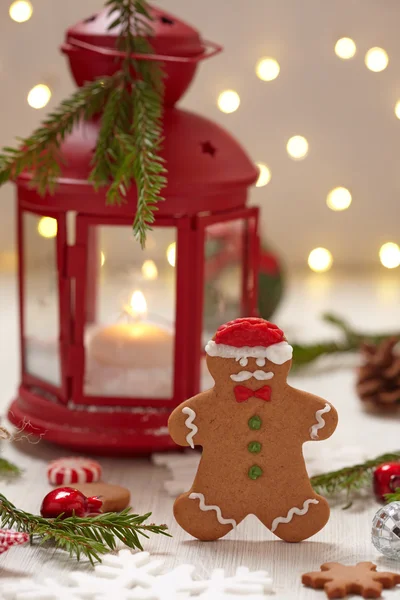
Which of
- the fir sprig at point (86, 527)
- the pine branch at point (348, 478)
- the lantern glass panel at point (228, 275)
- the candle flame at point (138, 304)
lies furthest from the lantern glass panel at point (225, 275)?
the fir sprig at point (86, 527)

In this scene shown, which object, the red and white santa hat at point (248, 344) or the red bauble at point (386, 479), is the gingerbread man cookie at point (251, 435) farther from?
the red bauble at point (386, 479)

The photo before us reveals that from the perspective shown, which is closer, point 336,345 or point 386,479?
point 386,479

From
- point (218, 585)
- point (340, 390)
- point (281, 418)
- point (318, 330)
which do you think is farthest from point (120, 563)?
point (318, 330)

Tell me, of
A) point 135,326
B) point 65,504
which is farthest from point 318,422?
point 135,326

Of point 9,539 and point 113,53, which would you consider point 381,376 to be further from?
point 9,539

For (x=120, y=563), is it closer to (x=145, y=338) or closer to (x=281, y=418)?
(x=281, y=418)

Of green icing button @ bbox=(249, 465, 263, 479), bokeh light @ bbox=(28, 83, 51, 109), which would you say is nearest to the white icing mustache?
green icing button @ bbox=(249, 465, 263, 479)

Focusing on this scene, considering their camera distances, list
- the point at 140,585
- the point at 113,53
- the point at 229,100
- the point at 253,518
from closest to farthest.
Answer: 1. the point at 140,585
2. the point at 253,518
3. the point at 113,53
4. the point at 229,100

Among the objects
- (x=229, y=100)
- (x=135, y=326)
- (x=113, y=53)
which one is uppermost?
(x=113, y=53)
